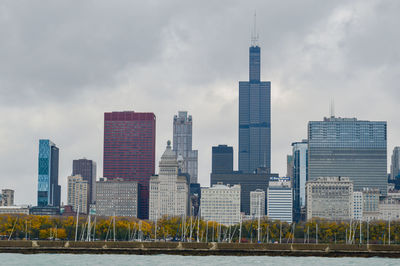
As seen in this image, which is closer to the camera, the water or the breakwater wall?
the water

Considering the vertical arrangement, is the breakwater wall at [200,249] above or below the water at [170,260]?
above

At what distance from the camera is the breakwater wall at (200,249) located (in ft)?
506

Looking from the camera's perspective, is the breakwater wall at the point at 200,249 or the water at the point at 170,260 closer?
the water at the point at 170,260

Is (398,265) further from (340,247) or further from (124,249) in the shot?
(124,249)

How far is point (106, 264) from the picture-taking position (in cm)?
13050

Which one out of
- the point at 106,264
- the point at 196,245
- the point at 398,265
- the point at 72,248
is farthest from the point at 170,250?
the point at 398,265

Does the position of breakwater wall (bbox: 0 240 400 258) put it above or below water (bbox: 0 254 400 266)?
above

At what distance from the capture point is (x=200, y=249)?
155500 millimetres

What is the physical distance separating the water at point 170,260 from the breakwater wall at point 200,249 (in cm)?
439

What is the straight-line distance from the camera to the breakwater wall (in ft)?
506

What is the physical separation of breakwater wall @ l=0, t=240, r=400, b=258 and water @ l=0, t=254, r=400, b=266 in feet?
14.4

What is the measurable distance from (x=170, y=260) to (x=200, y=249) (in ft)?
55.6

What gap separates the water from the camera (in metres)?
133

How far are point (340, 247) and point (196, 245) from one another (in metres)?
23.6
